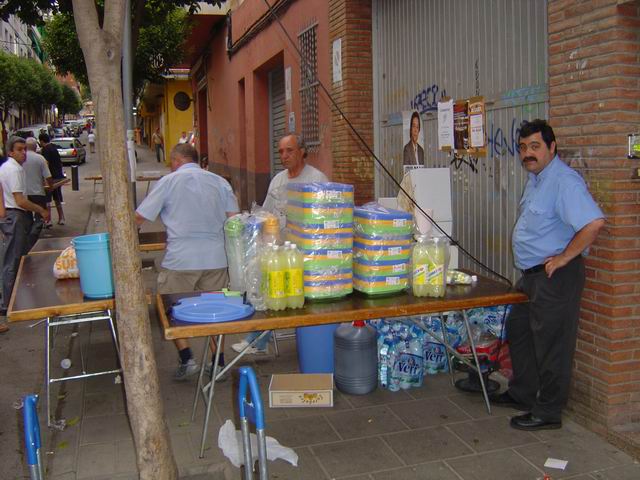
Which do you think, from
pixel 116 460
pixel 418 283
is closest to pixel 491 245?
pixel 418 283

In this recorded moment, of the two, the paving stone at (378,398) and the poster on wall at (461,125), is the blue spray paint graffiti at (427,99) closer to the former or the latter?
the poster on wall at (461,125)

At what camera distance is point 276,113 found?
564 inches

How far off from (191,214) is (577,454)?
309 centimetres

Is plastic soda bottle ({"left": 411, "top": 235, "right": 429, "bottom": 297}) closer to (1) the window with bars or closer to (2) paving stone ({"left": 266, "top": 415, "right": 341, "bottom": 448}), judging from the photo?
(2) paving stone ({"left": 266, "top": 415, "right": 341, "bottom": 448})

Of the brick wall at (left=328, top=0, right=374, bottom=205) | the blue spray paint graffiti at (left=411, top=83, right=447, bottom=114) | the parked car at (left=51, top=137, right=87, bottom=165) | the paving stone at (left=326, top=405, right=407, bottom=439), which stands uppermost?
the parked car at (left=51, top=137, right=87, bottom=165)

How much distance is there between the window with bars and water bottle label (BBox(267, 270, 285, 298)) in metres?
6.32

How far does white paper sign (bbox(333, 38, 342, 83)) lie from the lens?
8297 millimetres

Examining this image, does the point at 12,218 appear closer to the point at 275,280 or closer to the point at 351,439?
the point at 275,280

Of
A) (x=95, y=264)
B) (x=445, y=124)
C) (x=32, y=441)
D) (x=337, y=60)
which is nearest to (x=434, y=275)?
(x=95, y=264)

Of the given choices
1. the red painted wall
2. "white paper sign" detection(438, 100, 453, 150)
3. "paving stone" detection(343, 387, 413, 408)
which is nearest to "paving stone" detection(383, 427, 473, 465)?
"paving stone" detection(343, 387, 413, 408)

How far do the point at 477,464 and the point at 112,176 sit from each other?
260 cm

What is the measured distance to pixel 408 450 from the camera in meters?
4.03

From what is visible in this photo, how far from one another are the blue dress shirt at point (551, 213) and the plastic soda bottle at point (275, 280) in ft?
5.17

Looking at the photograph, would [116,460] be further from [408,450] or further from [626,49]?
[626,49]
